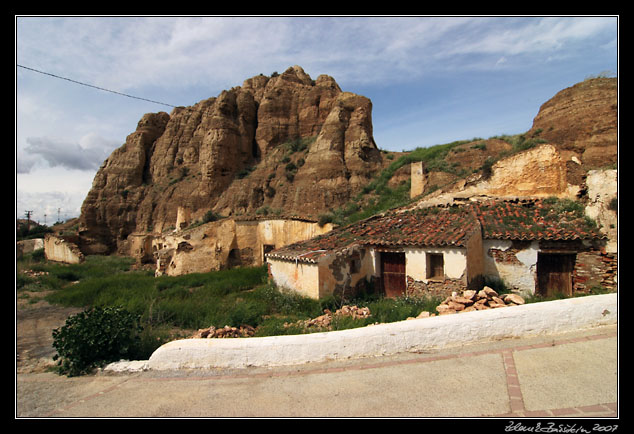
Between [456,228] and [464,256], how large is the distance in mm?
1425

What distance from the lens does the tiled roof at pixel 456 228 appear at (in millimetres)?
9104

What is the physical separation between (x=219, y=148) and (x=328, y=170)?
12566 millimetres

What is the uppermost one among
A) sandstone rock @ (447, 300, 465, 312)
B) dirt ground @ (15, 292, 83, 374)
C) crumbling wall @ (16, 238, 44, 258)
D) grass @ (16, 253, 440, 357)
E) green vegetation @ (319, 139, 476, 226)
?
green vegetation @ (319, 139, 476, 226)

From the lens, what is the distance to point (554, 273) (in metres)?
8.97

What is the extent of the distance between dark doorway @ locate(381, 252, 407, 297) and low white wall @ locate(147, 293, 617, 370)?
5843mm

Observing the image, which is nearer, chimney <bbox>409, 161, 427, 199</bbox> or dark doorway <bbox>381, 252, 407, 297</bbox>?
dark doorway <bbox>381, 252, 407, 297</bbox>

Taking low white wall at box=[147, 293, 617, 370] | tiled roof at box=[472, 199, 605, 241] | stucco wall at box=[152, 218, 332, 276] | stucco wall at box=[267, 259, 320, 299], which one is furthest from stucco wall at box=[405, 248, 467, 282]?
stucco wall at box=[152, 218, 332, 276]

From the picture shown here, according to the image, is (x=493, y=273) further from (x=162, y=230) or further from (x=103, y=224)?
(x=103, y=224)

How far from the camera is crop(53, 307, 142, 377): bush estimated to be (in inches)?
187

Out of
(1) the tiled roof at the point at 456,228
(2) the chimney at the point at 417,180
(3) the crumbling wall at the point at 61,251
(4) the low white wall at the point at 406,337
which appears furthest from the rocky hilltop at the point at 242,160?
(4) the low white wall at the point at 406,337

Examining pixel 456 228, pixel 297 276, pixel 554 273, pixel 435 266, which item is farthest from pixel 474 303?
pixel 297 276

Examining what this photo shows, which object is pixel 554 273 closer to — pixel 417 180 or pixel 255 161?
pixel 417 180

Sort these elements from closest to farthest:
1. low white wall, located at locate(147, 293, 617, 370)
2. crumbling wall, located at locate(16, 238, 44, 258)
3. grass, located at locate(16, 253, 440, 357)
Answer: low white wall, located at locate(147, 293, 617, 370), grass, located at locate(16, 253, 440, 357), crumbling wall, located at locate(16, 238, 44, 258)

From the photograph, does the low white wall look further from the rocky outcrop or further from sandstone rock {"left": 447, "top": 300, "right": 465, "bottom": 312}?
the rocky outcrop
